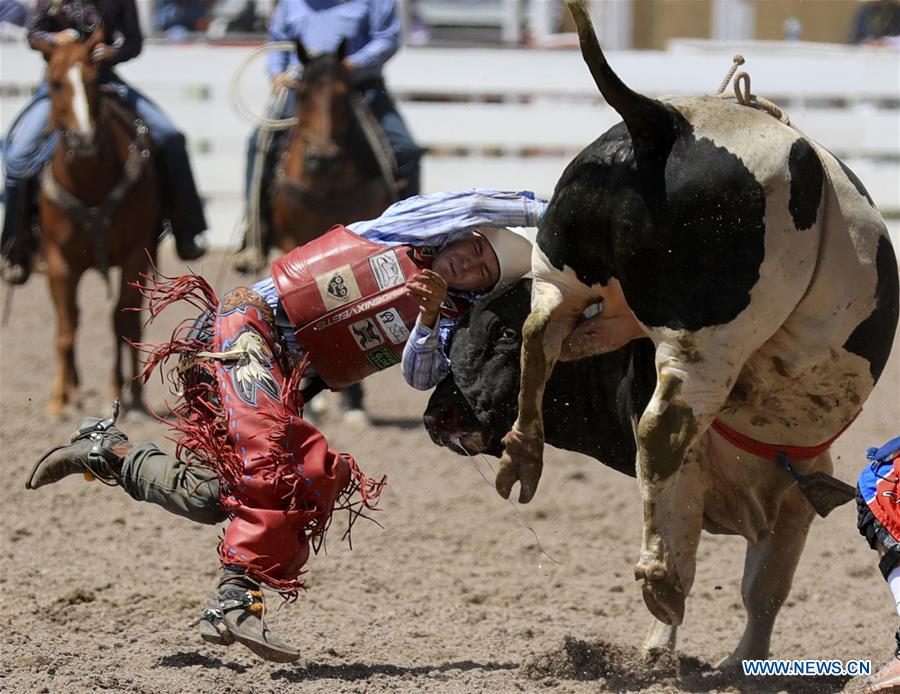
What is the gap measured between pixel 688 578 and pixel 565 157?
24.3 ft

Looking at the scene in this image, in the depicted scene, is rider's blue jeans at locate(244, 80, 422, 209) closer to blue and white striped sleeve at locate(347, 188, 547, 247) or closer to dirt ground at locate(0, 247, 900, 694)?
dirt ground at locate(0, 247, 900, 694)

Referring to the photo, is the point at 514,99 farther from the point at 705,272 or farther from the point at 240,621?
the point at 705,272

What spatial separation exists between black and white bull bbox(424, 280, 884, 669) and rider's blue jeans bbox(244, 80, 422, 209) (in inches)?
170

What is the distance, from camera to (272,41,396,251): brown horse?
7457 millimetres

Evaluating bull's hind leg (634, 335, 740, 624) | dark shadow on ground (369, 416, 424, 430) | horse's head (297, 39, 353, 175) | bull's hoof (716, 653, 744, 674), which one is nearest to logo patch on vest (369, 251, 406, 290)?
bull's hind leg (634, 335, 740, 624)

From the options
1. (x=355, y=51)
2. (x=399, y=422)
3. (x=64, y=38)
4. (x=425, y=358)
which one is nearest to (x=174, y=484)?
(x=425, y=358)

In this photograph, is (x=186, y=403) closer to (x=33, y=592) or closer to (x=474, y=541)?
(x=33, y=592)

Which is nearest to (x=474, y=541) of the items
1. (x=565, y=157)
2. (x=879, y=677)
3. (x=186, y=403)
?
(x=186, y=403)

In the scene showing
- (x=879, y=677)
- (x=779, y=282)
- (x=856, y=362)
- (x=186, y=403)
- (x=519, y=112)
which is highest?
(x=779, y=282)

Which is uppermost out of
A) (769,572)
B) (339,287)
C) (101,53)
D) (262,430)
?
(339,287)

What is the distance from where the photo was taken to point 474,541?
5.31 metres

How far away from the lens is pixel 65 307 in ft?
25.3

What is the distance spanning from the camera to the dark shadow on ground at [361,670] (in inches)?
140

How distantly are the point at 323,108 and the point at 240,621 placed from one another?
4454mm
